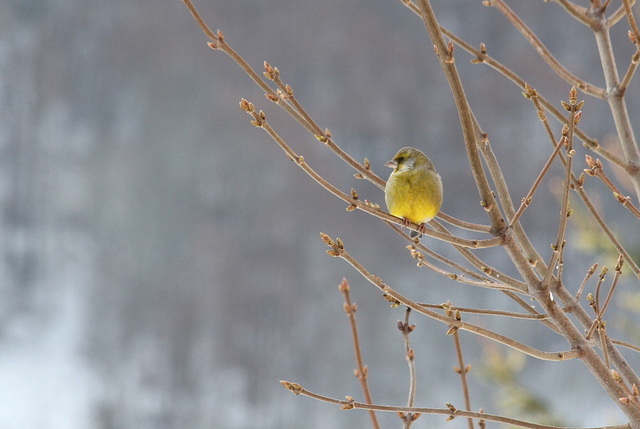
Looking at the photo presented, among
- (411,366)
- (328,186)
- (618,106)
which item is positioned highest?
(618,106)

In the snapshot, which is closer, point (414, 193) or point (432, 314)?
point (432, 314)

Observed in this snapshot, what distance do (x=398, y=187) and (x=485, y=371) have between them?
1.68m

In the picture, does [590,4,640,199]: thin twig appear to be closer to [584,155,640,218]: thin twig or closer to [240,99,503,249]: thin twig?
[584,155,640,218]: thin twig

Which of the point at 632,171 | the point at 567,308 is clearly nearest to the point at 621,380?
the point at 567,308

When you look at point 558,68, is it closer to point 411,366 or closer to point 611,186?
point 611,186

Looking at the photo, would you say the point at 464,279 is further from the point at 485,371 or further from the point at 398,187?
the point at 485,371

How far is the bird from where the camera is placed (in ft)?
2.66

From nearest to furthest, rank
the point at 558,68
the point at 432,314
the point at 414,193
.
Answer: the point at 432,314 < the point at 558,68 < the point at 414,193

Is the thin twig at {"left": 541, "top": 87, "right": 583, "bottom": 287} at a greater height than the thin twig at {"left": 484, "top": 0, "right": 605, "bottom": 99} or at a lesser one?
lesser

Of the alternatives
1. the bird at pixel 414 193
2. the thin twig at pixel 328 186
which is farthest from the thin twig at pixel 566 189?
the bird at pixel 414 193

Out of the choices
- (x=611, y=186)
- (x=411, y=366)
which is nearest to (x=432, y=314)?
(x=411, y=366)

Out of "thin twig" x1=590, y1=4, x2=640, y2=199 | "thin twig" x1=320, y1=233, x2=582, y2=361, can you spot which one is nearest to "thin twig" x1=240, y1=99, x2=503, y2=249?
"thin twig" x1=320, y1=233, x2=582, y2=361

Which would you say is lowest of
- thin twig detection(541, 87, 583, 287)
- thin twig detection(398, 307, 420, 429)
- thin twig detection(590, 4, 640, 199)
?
thin twig detection(398, 307, 420, 429)

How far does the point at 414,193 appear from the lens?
32.3 inches
